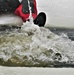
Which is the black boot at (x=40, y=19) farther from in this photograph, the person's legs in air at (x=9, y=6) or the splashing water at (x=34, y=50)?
the splashing water at (x=34, y=50)

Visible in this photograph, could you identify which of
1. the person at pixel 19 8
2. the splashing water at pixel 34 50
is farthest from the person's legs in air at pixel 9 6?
the splashing water at pixel 34 50

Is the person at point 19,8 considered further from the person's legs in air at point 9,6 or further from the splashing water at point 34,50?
the splashing water at point 34,50

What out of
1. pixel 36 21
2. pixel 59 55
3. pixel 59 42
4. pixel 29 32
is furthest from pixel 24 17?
pixel 59 55

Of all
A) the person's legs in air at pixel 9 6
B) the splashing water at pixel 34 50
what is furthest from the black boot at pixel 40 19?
the splashing water at pixel 34 50

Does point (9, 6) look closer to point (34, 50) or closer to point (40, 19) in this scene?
point (40, 19)

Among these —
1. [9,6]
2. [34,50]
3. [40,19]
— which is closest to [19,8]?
[9,6]

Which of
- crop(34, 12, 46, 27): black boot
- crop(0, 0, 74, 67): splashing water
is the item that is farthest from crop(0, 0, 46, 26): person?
crop(0, 0, 74, 67): splashing water

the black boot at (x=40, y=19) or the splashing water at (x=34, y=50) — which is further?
the black boot at (x=40, y=19)

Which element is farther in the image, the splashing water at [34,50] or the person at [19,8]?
the person at [19,8]

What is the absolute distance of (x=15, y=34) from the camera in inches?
185

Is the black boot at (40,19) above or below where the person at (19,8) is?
below

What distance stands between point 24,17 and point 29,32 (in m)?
0.93

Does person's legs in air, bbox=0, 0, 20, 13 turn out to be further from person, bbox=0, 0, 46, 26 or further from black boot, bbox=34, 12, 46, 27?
black boot, bbox=34, 12, 46, 27

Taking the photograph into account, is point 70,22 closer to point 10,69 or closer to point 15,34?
point 15,34
